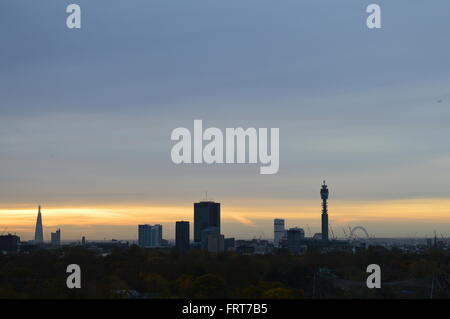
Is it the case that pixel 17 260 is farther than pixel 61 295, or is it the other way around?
pixel 17 260

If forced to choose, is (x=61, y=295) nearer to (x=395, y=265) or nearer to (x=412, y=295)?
(x=412, y=295)

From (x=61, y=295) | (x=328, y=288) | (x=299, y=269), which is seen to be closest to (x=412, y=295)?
(x=328, y=288)

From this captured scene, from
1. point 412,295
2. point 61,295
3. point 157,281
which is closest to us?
point 61,295

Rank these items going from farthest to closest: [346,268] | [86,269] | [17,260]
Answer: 1. [17,260]
2. [346,268]
3. [86,269]
